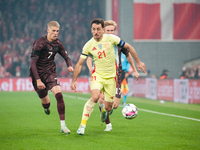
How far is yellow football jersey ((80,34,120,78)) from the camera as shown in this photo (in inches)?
250

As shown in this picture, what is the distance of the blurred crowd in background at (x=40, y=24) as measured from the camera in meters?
27.4

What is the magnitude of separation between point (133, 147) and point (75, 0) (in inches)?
1101

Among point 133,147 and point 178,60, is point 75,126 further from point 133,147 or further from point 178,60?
point 178,60

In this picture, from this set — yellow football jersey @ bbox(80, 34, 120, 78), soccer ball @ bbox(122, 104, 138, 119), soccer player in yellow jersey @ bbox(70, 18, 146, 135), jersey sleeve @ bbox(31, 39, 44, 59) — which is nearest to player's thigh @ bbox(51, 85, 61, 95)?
soccer player in yellow jersey @ bbox(70, 18, 146, 135)

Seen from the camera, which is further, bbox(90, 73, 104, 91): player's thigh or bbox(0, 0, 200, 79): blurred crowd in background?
bbox(0, 0, 200, 79): blurred crowd in background

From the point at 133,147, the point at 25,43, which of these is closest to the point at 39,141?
the point at 133,147

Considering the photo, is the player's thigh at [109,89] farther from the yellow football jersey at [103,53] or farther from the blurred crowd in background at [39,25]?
the blurred crowd in background at [39,25]

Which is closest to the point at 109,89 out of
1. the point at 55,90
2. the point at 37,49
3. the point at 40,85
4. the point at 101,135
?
the point at 101,135

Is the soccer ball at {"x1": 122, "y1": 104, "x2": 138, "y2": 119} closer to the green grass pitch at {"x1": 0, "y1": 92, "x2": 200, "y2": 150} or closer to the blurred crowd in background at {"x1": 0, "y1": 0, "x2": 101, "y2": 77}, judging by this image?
the green grass pitch at {"x1": 0, "y1": 92, "x2": 200, "y2": 150}

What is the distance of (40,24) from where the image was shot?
3052 centimetres

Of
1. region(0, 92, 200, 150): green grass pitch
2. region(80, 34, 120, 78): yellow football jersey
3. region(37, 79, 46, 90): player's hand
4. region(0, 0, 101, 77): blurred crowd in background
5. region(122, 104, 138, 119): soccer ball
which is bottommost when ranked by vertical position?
region(0, 92, 200, 150): green grass pitch

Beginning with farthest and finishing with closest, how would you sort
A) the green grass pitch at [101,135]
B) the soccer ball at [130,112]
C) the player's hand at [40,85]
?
the soccer ball at [130,112], the player's hand at [40,85], the green grass pitch at [101,135]

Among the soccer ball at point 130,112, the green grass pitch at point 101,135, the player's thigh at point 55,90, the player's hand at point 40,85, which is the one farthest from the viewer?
the soccer ball at point 130,112

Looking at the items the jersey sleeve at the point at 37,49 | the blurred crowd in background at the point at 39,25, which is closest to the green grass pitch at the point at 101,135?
the jersey sleeve at the point at 37,49
